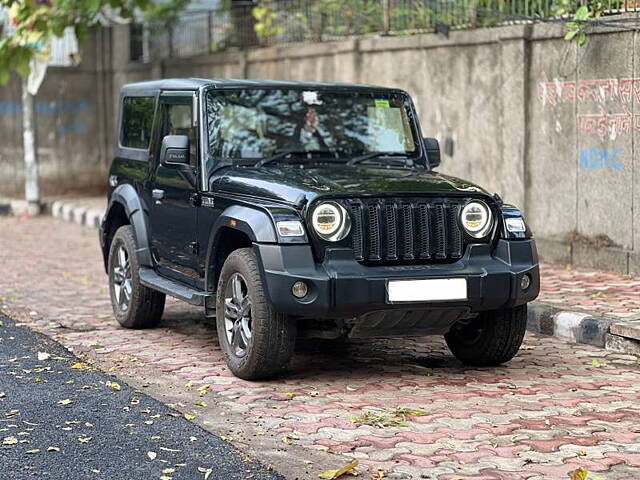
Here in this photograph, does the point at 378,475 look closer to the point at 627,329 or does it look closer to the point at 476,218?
the point at 476,218

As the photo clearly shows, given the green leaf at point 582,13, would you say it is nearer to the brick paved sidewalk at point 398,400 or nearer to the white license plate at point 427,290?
the brick paved sidewalk at point 398,400

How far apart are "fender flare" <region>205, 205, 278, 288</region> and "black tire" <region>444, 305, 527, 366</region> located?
154cm

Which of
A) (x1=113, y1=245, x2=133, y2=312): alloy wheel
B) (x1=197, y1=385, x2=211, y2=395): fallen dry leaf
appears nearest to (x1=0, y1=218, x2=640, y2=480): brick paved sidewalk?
(x1=197, y1=385, x2=211, y2=395): fallen dry leaf

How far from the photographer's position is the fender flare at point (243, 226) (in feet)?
24.6

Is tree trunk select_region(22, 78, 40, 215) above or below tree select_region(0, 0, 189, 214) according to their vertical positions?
below

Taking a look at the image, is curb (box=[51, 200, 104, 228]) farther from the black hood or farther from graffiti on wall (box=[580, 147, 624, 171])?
the black hood

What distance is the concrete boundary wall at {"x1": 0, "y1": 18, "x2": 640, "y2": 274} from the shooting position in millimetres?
11445

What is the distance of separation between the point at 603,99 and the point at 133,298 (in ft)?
15.4

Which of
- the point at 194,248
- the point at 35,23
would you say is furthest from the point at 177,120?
the point at 35,23

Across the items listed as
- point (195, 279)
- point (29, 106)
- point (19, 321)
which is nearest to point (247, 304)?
point (195, 279)

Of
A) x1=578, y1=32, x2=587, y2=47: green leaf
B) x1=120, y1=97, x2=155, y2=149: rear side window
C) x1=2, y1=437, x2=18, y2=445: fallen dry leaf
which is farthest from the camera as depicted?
x1=578, y1=32, x2=587, y2=47: green leaf

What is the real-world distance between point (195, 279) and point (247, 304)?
3.23ft

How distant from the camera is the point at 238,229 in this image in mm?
7805

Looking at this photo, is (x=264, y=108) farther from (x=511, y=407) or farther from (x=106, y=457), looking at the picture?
(x=106, y=457)
